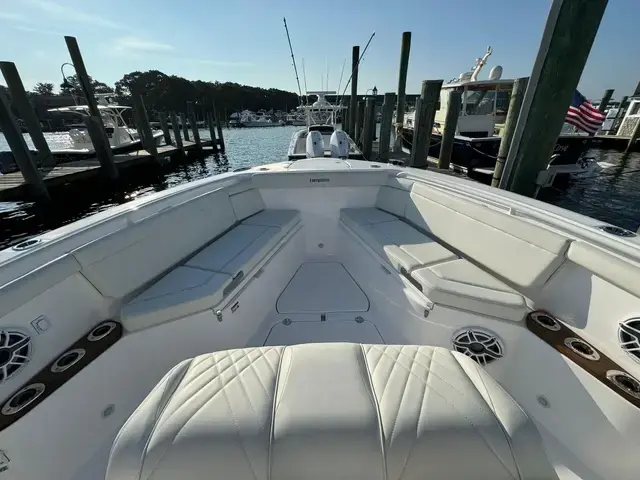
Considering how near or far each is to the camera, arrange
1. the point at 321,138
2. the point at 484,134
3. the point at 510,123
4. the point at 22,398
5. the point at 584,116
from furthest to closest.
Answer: the point at 484,134 < the point at 321,138 < the point at 584,116 < the point at 510,123 < the point at 22,398

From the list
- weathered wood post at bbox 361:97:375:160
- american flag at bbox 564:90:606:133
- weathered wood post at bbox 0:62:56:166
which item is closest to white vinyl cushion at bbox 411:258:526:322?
american flag at bbox 564:90:606:133

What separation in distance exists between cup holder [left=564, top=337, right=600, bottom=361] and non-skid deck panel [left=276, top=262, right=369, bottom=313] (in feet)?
4.66

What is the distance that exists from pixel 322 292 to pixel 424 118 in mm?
5705

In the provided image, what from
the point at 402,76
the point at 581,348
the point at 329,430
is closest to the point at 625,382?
the point at 581,348

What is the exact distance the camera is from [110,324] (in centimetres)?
165

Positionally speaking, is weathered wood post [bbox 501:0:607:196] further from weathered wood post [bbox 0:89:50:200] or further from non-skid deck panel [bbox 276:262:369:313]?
weathered wood post [bbox 0:89:50:200]

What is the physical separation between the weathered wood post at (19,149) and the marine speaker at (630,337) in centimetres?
1081

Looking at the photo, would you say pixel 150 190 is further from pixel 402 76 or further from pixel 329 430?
pixel 329 430

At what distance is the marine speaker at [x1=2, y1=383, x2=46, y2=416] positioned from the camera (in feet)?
3.82

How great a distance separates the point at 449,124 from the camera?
7.58m

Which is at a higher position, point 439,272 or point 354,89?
point 354,89

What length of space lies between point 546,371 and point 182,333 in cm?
208

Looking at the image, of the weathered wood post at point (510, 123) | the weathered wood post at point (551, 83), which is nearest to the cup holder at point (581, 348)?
the weathered wood post at point (551, 83)

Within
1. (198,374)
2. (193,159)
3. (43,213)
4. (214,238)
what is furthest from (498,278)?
(193,159)
